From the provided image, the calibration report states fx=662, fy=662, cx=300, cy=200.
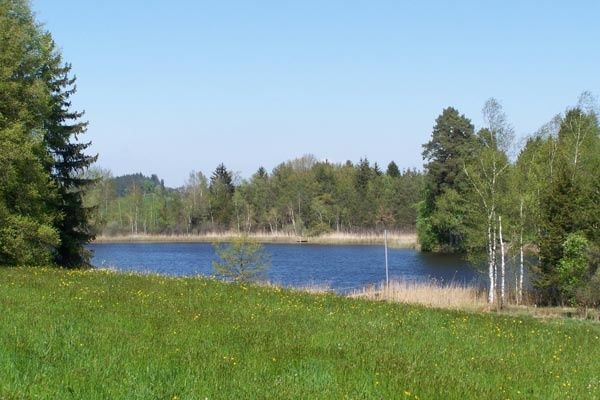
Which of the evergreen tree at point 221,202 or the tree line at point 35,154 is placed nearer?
the tree line at point 35,154

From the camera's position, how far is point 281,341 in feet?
36.6

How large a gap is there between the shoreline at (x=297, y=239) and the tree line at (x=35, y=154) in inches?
1687

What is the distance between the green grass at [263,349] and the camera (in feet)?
25.5

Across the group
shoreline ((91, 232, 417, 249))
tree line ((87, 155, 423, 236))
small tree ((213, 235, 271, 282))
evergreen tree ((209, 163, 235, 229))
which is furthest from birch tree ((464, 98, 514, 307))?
evergreen tree ((209, 163, 235, 229))

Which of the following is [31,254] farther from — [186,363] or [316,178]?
[316,178]

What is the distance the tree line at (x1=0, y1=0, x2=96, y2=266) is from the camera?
2715 cm

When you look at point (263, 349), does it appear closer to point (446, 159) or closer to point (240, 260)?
point (240, 260)

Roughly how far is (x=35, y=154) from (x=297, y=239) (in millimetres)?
66852

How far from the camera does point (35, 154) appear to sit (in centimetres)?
3055

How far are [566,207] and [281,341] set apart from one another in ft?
77.3

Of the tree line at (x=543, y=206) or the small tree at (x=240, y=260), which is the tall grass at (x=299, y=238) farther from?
the tree line at (x=543, y=206)

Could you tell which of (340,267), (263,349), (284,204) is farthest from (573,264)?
(284,204)

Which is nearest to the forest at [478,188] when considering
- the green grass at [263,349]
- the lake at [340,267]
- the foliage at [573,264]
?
the foliage at [573,264]

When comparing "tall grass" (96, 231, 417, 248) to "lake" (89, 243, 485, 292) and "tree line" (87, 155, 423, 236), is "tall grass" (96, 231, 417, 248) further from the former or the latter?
"lake" (89, 243, 485, 292)
